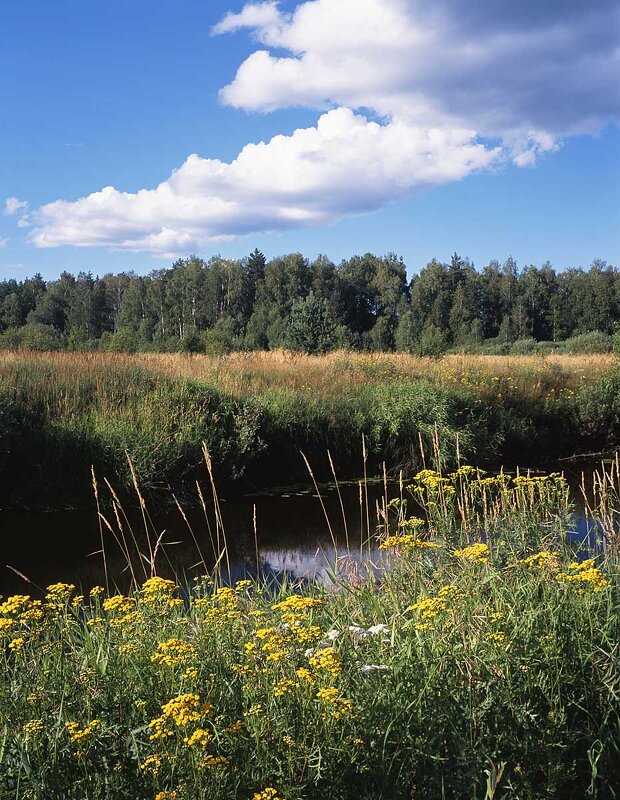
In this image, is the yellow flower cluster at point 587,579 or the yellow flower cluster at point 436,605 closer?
the yellow flower cluster at point 436,605

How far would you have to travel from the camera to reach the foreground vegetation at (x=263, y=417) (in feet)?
32.3

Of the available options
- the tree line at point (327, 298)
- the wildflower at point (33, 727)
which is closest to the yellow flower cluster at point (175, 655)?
the wildflower at point (33, 727)

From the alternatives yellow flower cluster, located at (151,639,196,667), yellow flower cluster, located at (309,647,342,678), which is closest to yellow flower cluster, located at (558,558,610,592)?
yellow flower cluster, located at (309,647,342,678)

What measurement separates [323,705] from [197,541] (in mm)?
6656

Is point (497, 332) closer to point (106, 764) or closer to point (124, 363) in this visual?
point (124, 363)

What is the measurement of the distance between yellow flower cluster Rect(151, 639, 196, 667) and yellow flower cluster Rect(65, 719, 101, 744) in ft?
1.06

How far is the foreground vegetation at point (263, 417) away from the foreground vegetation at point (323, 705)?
471 centimetres

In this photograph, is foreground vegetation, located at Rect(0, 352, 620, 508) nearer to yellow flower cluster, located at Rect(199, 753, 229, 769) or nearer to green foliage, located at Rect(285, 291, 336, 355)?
yellow flower cluster, located at Rect(199, 753, 229, 769)

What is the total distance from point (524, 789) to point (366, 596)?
170 centimetres

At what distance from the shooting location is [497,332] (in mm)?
73188

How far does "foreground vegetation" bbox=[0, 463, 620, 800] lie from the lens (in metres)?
2.15

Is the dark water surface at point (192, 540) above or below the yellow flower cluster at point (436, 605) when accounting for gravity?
below

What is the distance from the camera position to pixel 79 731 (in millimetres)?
2096

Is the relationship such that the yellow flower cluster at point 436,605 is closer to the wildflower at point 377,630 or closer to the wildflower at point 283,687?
the wildflower at point 377,630
